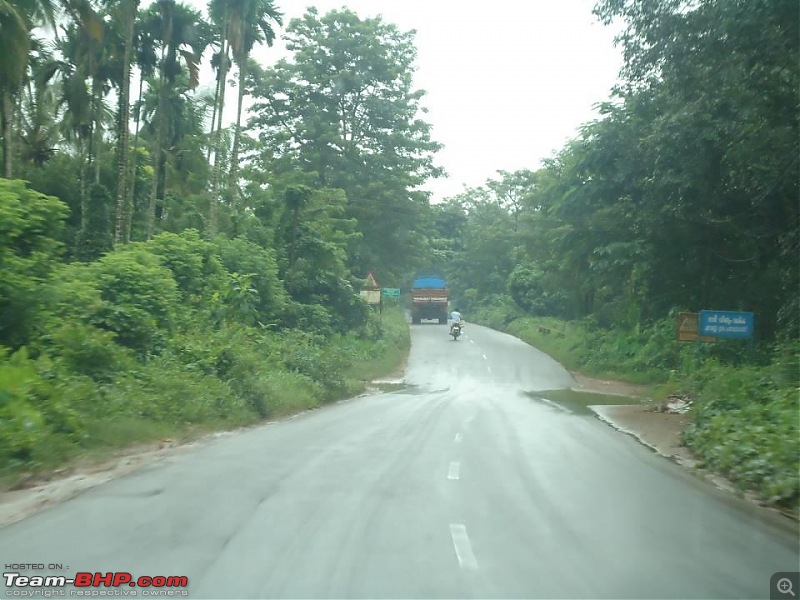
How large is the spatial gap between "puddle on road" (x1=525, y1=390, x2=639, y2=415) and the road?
9053 millimetres

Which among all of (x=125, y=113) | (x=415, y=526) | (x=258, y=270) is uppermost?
(x=125, y=113)

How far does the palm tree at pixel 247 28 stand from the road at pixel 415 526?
21732 millimetres

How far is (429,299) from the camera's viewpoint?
63469 millimetres

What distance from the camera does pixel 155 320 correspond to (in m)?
17.9

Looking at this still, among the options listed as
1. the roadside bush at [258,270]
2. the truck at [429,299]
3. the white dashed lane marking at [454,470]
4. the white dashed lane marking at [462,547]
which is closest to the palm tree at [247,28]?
the roadside bush at [258,270]

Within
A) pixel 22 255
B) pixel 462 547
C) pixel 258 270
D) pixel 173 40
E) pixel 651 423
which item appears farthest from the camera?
pixel 173 40

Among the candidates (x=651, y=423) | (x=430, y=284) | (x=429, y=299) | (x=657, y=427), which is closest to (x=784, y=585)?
(x=657, y=427)

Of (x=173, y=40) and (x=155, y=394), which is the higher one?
(x=173, y=40)

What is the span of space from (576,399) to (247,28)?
1958 centimetres

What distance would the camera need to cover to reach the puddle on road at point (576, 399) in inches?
893

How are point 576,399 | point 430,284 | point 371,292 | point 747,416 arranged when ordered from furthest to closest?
point 430,284, point 371,292, point 576,399, point 747,416

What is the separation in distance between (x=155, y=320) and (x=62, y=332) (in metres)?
3.76

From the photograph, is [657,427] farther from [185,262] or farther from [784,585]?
[185,262]

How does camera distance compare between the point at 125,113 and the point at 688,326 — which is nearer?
the point at 688,326
